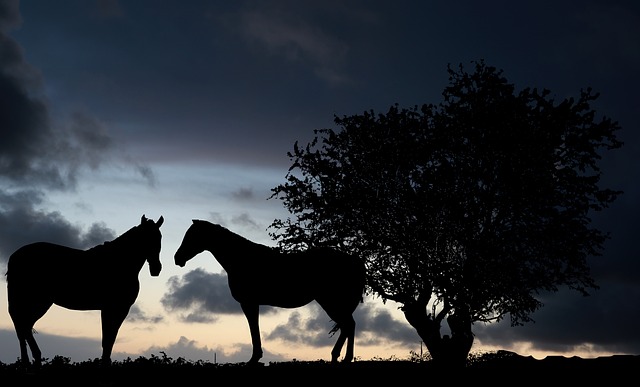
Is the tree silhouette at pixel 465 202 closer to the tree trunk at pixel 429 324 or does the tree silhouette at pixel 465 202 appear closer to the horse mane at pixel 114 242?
the tree trunk at pixel 429 324

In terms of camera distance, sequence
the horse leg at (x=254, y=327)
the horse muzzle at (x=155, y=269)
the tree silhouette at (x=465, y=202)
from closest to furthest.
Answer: the horse muzzle at (x=155, y=269), the horse leg at (x=254, y=327), the tree silhouette at (x=465, y=202)

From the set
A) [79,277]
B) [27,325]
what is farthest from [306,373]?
[27,325]

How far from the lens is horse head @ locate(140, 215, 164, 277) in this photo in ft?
56.7

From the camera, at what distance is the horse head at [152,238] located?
56.7 ft

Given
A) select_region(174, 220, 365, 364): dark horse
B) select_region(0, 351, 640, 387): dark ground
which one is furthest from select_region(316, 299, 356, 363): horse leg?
select_region(0, 351, 640, 387): dark ground

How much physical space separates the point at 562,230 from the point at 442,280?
19.6 feet

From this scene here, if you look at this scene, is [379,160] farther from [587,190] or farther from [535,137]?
[587,190]

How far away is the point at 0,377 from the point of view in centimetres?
1599

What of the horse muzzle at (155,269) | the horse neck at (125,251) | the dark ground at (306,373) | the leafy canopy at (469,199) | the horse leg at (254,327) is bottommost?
the dark ground at (306,373)

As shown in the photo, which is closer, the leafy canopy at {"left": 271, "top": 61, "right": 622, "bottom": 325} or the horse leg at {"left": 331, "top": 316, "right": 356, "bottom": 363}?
the horse leg at {"left": 331, "top": 316, "right": 356, "bottom": 363}

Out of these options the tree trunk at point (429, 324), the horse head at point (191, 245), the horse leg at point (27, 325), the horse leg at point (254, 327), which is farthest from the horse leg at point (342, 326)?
the tree trunk at point (429, 324)

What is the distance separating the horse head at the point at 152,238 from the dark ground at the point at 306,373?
277cm

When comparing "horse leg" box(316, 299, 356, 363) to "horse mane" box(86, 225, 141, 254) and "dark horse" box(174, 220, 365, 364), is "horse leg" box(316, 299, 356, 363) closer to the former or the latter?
"dark horse" box(174, 220, 365, 364)

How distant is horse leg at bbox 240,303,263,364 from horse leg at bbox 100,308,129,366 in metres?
3.46
